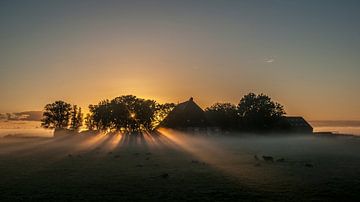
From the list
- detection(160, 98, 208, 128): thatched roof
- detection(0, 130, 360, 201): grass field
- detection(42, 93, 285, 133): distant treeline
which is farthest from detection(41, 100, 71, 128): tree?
detection(0, 130, 360, 201): grass field

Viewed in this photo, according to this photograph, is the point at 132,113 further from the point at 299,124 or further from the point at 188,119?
the point at 299,124

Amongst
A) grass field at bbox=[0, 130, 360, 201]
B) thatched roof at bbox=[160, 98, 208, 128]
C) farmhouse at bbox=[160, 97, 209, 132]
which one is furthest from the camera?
thatched roof at bbox=[160, 98, 208, 128]

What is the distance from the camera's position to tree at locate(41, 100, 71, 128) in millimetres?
138625

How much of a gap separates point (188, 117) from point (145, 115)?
1413 inches

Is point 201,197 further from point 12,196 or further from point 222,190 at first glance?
point 12,196

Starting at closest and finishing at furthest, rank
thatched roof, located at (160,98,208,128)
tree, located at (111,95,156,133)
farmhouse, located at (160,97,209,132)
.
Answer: farmhouse, located at (160,97,209,132) < thatched roof, located at (160,98,208,128) < tree, located at (111,95,156,133)

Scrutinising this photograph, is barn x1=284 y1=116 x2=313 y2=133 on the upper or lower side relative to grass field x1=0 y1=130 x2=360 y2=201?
upper

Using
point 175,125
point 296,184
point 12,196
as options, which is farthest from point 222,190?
point 175,125

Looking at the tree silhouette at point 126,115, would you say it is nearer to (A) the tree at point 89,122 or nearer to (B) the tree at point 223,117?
(A) the tree at point 89,122

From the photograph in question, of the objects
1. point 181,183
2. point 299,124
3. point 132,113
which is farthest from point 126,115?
point 181,183

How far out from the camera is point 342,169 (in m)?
25.9

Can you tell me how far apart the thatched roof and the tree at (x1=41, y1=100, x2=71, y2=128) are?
6806 cm

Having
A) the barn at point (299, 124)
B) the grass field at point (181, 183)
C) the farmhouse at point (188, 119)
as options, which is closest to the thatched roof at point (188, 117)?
the farmhouse at point (188, 119)

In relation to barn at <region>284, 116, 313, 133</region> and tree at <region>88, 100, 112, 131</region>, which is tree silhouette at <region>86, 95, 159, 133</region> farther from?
barn at <region>284, 116, 313, 133</region>
